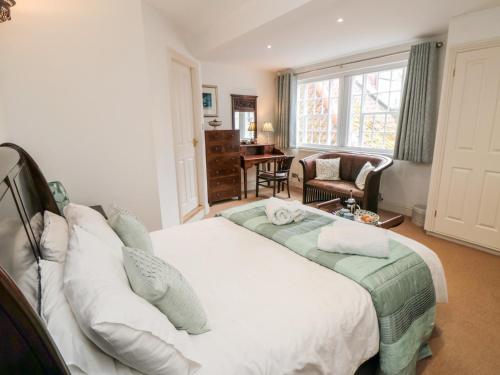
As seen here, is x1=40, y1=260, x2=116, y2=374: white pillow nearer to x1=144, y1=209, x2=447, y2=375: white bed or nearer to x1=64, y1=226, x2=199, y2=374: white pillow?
x1=64, y1=226, x2=199, y2=374: white pillow

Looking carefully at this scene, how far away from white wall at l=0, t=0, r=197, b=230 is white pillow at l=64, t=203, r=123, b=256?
91cm

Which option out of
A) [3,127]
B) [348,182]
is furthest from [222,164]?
[3,127]

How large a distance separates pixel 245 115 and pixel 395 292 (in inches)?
172

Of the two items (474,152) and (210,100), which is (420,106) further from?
(210,100)

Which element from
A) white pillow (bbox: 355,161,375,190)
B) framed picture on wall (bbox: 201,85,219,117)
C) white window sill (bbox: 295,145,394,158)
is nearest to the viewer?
white pillow (bbox: 355,161,375,190)

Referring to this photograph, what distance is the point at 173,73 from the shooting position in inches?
127

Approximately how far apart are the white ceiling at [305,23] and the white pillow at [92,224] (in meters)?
2.08

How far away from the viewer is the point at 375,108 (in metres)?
4.12

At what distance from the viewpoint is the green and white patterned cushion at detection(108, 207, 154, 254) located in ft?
4.55

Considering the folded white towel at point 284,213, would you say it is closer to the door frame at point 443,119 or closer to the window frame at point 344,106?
the door frame at point 443,119

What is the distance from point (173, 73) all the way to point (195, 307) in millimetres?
2989

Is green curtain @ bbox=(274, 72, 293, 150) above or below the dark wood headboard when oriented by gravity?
above

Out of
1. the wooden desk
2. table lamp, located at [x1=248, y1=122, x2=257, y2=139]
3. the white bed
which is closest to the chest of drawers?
the wooden desk

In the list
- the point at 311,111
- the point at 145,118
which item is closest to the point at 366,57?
the point at 311,111
